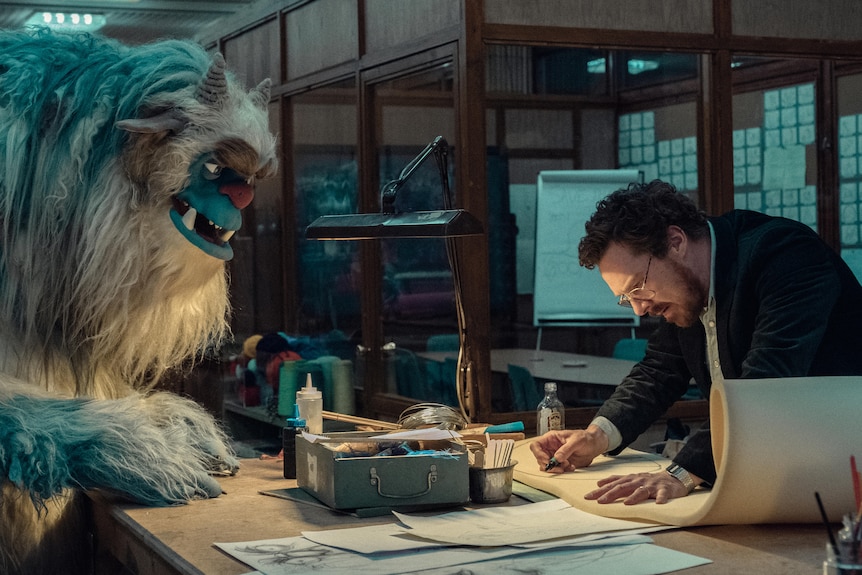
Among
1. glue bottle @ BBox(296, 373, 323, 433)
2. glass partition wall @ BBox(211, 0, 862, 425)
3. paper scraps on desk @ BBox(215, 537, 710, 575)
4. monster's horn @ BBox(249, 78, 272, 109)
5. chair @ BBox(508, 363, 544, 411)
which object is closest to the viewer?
paper scraps on desk @ BBox(215, 537, 710, 575)

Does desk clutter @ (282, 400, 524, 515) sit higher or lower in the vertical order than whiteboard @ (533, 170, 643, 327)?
lower

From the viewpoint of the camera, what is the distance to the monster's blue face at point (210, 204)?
7.34ft

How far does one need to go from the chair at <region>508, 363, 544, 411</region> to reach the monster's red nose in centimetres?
154

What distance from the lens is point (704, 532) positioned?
76.2 inches

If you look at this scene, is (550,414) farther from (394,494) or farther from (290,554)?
(290,554)

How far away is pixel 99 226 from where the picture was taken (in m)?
2.18

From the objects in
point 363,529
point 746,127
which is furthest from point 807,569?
point 746,127

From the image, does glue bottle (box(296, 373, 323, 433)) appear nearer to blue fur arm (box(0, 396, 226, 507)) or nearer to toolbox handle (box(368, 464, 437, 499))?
blue fur arm (box(0, 396, 226, 507))

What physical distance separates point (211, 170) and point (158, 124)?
148mm

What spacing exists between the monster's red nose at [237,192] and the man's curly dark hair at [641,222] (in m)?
0.83

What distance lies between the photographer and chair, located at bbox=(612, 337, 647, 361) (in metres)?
4.27

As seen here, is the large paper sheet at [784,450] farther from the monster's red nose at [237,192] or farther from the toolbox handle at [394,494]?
the monster's red nose at [237,192]

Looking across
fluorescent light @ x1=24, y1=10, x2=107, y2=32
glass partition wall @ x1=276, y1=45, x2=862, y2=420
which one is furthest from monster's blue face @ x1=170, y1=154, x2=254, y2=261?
fluorescent light @ x1=24, y1=10, x2=107, y2=32

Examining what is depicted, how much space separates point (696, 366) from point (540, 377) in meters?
1.21
